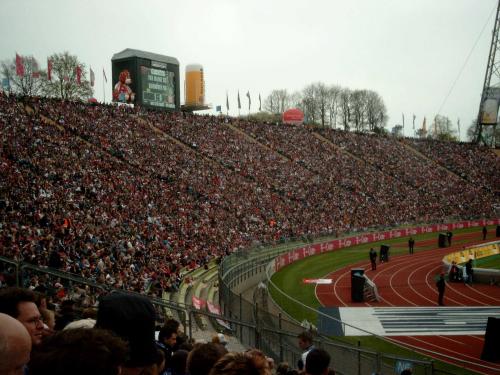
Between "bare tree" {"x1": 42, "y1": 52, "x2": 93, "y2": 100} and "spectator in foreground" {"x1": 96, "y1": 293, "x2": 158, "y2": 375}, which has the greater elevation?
"bare tree" {"x1": 42, "y1": 52, "x2": 93, "y2": 100}

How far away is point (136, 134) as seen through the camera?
41.9 metres

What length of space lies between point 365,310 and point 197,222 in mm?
14065

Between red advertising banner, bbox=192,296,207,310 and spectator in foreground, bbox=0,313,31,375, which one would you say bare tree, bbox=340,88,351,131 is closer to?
red advertising banner, bbox=192,296,207,310

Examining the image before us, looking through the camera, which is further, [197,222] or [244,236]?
[244,236]

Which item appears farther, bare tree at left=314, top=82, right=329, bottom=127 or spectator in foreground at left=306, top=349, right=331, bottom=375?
bare tree at left=314, top=82, right=329, bottom=127

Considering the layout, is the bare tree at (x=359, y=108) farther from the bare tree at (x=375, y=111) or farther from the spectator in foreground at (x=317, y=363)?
the spectator in foreground at (x=317, y=363)

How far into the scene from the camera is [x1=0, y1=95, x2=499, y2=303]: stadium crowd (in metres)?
21.2

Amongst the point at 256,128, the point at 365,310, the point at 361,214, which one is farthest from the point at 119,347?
the point at 256,128

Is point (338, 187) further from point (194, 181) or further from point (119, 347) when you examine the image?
point (119, 347)

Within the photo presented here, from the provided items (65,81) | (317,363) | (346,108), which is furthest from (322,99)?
(317,363)

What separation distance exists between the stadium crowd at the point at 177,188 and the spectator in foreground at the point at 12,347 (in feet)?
31.7

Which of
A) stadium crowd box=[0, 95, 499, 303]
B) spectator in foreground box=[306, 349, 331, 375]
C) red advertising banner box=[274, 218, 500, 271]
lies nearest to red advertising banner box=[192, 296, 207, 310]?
stadium crowd box=[0, 95, 499, 303]

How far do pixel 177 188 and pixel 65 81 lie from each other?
1702 inches

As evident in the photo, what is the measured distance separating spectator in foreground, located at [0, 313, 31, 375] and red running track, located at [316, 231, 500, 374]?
50.4ft
